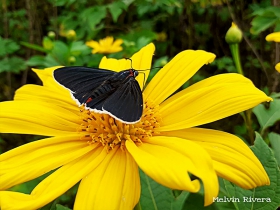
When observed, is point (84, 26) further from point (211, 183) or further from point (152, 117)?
point (211, 183)

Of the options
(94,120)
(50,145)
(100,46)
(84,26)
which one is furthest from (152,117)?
(84,26)

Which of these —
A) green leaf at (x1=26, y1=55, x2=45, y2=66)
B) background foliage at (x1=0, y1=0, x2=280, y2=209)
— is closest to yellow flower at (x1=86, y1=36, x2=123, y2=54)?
background foliage at (x1=0, y1=0, x2=280, y2=209)

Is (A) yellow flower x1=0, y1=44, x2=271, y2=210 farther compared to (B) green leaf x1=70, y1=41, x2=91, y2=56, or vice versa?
(B) green leaf x1=70, y1=41, x2=91, y2=56

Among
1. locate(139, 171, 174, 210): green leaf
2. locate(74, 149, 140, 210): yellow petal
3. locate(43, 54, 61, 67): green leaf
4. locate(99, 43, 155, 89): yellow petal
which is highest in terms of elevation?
locate(43, 54, 61, 67): green leaf

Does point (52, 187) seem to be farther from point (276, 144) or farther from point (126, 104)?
point (276, 144)

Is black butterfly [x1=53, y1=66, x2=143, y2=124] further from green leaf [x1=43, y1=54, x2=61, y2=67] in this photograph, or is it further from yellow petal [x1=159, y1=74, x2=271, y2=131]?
green leaf [x1=43, y1=54, x2=61, y2=67]

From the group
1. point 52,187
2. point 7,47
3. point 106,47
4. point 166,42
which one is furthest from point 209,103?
point 166,42

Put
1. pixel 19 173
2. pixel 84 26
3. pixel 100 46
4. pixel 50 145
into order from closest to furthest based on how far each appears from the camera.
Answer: pixel 19 173 → pixel 50 145 → pixel 100 46 → pixel 84 26
